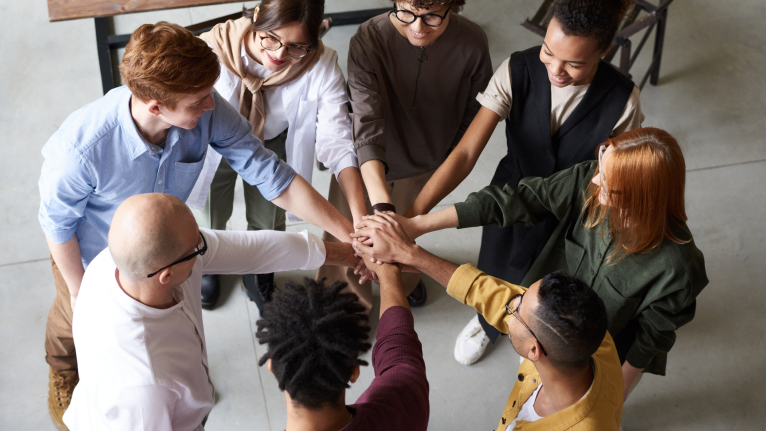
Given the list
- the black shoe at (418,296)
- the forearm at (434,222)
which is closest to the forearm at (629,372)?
the forearm at (434,222)

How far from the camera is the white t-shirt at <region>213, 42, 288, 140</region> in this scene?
198 centimetres

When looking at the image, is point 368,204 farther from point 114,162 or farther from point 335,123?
point 114,162

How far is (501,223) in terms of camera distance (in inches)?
74.8

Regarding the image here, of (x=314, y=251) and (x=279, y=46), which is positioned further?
(x=314, y=251)

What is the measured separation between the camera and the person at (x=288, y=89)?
1.81 meters

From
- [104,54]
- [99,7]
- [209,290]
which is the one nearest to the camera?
[209,290]

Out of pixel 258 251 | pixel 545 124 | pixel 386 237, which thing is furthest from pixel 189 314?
pixel 545 124

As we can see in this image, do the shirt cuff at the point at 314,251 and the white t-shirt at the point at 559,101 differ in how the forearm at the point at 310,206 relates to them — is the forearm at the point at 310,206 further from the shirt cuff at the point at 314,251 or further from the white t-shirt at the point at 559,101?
the white t-shirt at the point at 559,101

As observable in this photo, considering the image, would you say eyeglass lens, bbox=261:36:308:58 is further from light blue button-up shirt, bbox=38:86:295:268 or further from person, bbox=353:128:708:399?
person, bbox=353:128:708:399

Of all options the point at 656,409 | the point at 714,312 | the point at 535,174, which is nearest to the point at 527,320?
the point at 535,174

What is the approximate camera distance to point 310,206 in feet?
6.74

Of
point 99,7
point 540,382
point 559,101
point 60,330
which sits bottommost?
point 60,330

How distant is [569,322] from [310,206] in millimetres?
1019

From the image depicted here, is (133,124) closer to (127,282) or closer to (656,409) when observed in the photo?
(127,282)
